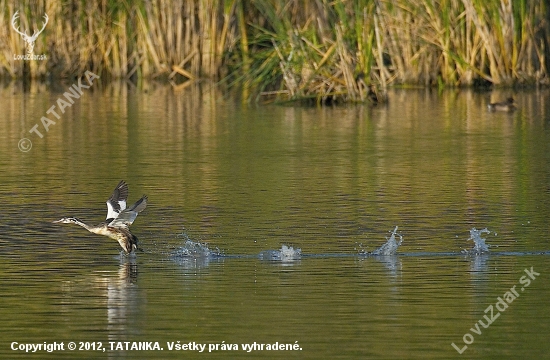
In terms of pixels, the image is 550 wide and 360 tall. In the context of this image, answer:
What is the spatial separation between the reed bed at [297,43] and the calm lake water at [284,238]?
231 cm

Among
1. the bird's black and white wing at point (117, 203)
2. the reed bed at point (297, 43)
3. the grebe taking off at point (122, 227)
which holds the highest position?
the reed bed at point (297, 43)

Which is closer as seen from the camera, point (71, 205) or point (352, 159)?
point (71, 205)

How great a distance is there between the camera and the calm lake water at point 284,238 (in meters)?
7.37

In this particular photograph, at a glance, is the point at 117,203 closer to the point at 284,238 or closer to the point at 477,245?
the point at 284,238

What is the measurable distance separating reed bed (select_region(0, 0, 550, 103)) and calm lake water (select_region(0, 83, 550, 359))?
2.31 metres

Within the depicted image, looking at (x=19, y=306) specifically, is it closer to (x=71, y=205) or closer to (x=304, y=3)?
(x=71, y=205)

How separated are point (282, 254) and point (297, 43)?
12.4m

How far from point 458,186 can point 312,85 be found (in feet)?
31.7

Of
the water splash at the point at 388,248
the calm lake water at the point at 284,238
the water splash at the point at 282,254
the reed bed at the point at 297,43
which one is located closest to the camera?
the calm lake water at the point at 284,238

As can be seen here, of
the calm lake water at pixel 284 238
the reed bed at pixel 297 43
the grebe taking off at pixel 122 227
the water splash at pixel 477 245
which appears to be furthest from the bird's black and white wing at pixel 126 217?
the reed bed at pixel 297 43

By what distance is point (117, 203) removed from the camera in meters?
9.94

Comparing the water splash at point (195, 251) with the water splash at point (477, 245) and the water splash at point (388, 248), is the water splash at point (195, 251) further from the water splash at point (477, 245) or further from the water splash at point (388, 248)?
the water splash at point (477, 245)

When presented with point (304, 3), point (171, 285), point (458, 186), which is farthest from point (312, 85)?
point (171, 285)

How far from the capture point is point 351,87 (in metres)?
22.5
